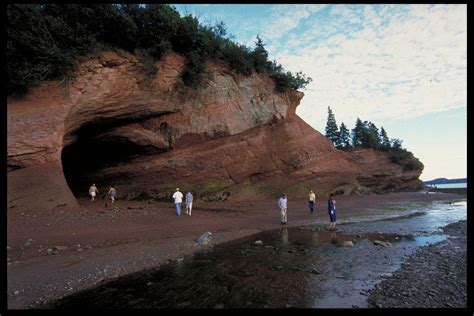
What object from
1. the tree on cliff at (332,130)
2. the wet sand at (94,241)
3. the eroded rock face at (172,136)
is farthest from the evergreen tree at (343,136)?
the wet sand at (94,241)

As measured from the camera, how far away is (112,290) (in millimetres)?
7297

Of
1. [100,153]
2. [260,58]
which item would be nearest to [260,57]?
[260,58]

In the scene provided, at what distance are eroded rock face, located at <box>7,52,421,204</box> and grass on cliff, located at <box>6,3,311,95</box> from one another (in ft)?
2.43

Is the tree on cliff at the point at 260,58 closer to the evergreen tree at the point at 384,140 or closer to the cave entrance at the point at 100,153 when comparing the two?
the cave entrance at the point at 100,153

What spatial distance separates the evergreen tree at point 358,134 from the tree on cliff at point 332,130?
10.7ft

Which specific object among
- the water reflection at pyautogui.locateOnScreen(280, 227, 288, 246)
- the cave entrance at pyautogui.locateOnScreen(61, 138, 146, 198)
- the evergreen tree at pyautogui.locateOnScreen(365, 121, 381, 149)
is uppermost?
the evergreen tree at pyautogui.locateOnScreen(365, 121, 381, 149)

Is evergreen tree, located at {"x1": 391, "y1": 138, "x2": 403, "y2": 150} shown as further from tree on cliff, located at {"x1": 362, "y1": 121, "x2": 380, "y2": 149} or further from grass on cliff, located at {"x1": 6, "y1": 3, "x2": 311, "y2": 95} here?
grass on cliff, located at {"x1": 6, "y1": 3, "x2": 311, "y2": 95}

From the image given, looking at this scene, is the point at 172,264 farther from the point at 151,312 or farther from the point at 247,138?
the point at 247,138

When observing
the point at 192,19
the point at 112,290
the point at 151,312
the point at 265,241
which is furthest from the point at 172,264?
the point at 192,19

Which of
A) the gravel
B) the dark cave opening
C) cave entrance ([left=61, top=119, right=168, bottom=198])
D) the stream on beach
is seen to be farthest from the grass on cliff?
the gravel

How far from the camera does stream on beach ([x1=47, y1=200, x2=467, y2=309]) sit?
6.68 meters

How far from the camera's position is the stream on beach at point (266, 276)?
6680 mm

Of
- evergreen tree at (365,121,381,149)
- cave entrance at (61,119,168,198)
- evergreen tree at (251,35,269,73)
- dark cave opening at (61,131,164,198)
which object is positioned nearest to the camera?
cave entrance at (61,119,168,198)

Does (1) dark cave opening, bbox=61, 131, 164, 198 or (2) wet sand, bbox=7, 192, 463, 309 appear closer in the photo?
(2) wet sand, bbox=7, 192, 463, 309
